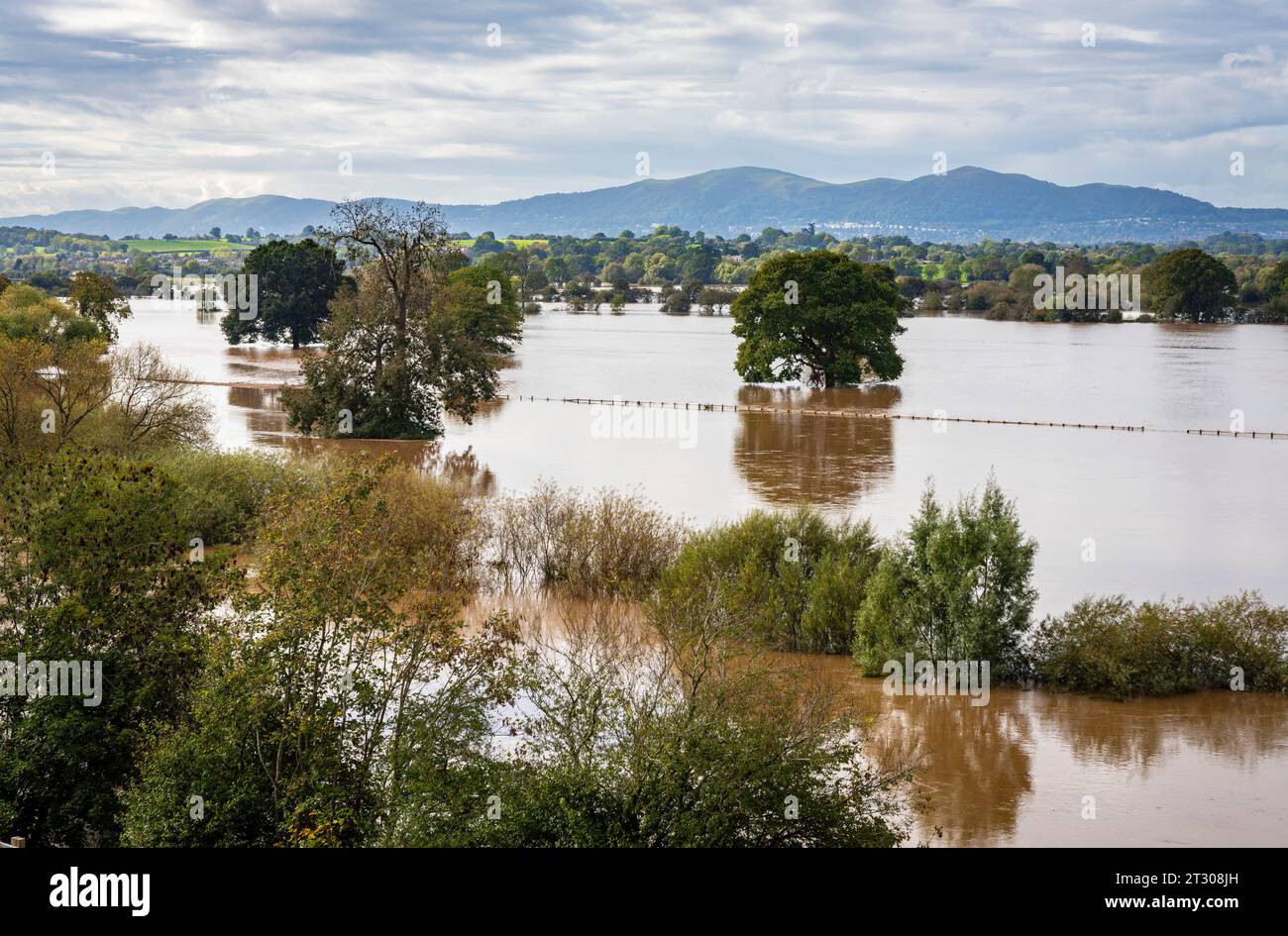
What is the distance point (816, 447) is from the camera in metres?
56.8

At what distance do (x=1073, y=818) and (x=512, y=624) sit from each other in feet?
26.5

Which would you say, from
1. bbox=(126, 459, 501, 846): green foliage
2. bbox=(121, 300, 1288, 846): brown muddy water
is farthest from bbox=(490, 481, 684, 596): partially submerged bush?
bbox=(126, 459, 501, 846): green foliage

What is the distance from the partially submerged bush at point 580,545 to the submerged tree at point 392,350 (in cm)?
2158

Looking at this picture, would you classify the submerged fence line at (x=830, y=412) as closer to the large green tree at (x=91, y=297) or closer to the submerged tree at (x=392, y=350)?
the submerged tree at (x=392, y=350)

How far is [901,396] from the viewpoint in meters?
74.9

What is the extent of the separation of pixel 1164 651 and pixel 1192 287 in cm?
11686

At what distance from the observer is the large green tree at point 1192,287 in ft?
431

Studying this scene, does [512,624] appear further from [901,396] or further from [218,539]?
[901,396]

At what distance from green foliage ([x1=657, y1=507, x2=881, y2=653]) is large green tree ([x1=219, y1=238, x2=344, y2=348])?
237ft

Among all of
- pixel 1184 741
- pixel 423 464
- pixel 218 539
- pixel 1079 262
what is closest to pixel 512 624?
pixel 1184 741

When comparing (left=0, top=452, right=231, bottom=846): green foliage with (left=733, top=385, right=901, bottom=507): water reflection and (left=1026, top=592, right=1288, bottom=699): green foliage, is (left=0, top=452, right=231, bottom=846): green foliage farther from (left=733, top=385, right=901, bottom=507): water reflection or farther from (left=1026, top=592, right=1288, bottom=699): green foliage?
(left=733, top=385, right=901, bottom=507): water reflection

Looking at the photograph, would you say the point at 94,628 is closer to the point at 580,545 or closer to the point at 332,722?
the point at 332,722

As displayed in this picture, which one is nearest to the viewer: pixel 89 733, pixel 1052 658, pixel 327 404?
pixel 89 733

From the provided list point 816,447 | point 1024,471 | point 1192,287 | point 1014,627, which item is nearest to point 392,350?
point 816,447
